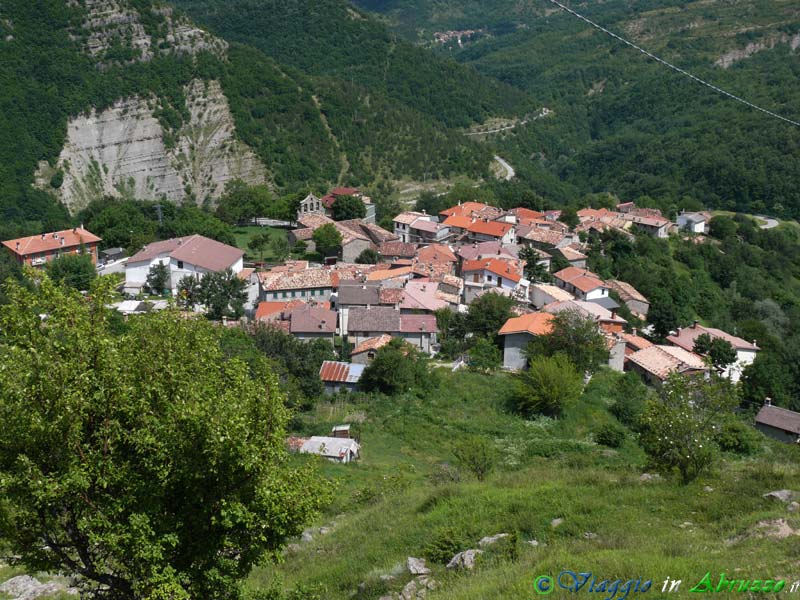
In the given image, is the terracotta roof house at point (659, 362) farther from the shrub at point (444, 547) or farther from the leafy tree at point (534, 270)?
the shrub at point (444, 547)

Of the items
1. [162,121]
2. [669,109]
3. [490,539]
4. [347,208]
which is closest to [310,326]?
[490,539]

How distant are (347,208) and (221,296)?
72.4 ft

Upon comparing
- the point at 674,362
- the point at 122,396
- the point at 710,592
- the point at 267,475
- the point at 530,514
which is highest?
the point at 122,396

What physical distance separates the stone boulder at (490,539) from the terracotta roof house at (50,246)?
41190mm

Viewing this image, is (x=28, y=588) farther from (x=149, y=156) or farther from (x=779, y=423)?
(x=149, y=156)

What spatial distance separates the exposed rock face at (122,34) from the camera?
294 ft

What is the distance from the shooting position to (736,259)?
65062 millimetres

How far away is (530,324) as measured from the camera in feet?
116

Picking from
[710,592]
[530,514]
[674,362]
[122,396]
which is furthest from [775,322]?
[122,396]

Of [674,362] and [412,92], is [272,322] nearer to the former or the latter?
[674,362]

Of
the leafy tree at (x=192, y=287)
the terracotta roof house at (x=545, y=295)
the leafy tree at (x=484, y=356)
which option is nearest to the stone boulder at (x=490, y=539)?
the leafy tree at (x=484, y=356)

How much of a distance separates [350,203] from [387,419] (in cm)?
3260

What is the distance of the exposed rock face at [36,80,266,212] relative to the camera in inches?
3317

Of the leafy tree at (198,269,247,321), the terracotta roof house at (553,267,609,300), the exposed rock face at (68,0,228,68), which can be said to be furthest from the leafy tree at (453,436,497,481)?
the exposed rock face at (68,0,228,68)
